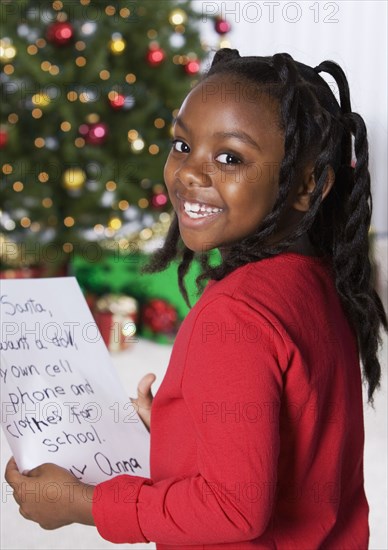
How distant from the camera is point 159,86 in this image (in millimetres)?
2756

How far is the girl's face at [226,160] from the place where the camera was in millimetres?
741

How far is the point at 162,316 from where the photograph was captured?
2.81 meters

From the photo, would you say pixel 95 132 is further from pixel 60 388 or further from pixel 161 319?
pixel 60 388

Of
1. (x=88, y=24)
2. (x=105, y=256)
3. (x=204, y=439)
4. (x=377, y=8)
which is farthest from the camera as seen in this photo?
(x=377, y=8)

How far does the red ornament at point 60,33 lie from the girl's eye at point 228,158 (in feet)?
6.60

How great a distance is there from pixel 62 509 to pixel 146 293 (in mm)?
2034

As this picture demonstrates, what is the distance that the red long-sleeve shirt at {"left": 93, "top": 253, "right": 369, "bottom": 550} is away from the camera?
26.7 inches

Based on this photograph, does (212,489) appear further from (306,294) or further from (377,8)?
(377,8)

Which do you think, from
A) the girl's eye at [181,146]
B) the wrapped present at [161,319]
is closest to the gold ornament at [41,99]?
the wrapped present at [161,319]

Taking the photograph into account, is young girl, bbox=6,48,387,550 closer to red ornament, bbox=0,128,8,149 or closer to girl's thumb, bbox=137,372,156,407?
girl's thumb, bbox=137,372,156,407

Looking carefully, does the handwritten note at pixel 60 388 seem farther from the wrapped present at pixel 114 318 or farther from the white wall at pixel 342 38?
the white wall at pixel 342 38

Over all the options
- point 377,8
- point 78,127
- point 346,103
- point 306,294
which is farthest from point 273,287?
point 377,8

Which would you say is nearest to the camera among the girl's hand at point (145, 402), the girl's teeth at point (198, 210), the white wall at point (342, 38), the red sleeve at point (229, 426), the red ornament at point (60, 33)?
the red sleeve at point (229, 426)

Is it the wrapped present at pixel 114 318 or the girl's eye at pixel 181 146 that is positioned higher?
the girl's eye at pixel 181 146
